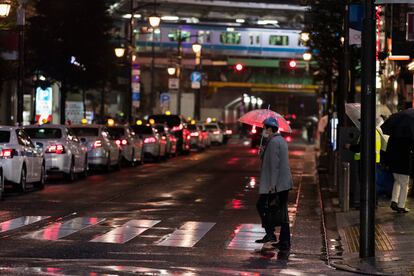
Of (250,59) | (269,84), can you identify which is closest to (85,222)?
(250,59)

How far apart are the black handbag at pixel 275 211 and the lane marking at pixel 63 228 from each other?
3148 millimetres

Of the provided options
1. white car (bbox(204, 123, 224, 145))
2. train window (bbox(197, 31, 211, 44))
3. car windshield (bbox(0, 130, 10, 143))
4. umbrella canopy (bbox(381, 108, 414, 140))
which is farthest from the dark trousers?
train window (bbox(197, 31, 211, 44))

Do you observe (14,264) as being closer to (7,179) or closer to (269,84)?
(7,179)

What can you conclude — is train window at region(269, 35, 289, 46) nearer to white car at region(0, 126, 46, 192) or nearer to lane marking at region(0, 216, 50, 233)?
white car at region(0, 126, 46, 192)

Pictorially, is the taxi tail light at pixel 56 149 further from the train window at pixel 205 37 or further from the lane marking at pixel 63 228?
the train window at pixel 205 37

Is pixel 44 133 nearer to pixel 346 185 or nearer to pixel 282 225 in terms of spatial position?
pixel 346 185

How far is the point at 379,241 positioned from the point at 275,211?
1.75m

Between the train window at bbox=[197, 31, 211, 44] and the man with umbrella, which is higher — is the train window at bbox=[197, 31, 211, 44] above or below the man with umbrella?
above

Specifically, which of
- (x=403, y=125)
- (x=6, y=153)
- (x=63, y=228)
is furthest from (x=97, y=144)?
(x=63, y=228)

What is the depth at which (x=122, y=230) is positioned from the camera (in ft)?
51.8

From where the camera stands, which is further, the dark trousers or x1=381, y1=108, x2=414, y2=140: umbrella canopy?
x1=381, y1=108, x2=414, y2=140: umbrella canopy

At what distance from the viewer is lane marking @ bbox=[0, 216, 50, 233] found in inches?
621

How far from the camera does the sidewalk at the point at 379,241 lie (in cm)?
1209

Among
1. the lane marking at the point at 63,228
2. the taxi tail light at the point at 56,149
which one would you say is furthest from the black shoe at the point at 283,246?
the taxi tail light at the point at 56,149
